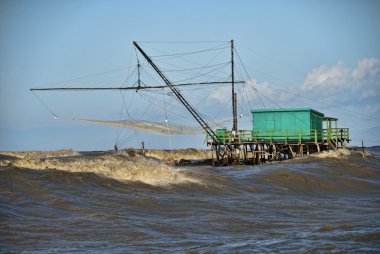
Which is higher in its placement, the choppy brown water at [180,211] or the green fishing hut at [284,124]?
the green fishing hut at [284,124]

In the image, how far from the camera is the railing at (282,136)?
38.2 meters

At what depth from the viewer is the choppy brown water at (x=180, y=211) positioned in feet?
30.6

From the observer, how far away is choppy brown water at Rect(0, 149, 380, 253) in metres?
9.32

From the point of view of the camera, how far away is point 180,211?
42.9 feet

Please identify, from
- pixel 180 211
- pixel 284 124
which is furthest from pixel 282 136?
pixel 180 211

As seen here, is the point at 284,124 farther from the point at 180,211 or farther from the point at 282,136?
the point at 180,211

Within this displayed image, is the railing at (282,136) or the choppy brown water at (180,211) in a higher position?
the railing at (282,136)

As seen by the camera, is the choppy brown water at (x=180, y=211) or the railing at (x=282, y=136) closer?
the choppy brown water at (x=180, y=211)

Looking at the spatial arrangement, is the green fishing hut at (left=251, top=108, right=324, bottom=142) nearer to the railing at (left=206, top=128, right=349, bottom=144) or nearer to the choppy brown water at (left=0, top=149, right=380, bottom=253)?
the railing at (left=206, top=128, right=349, bottom=144)

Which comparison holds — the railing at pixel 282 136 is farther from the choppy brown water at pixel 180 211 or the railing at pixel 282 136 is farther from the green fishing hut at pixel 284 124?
the choppy brown water at pixel 180 211

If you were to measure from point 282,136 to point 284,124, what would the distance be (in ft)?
2.93

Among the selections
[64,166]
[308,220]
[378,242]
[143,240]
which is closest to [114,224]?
[143,240]

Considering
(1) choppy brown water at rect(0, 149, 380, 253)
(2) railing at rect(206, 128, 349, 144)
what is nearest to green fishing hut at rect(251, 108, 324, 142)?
(2) railing at rect(206, 128, 349, 144)

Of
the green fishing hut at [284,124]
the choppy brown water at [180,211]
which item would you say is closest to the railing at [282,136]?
the green fishing hut at [284,124]
